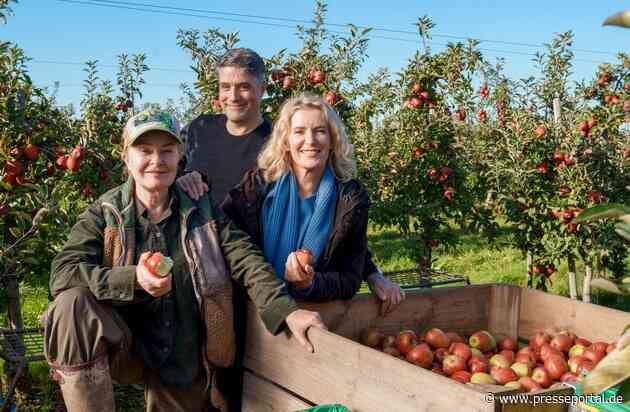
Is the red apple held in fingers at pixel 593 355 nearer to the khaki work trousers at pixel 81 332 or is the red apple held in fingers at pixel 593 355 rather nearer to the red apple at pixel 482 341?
the red apple at pixel 482 341

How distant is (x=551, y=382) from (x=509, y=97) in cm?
572

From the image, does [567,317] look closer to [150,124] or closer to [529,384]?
[529,384]

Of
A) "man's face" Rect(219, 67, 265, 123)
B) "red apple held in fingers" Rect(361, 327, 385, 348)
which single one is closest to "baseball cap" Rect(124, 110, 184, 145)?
"man's face" Rect(219, 67, 265, 123)

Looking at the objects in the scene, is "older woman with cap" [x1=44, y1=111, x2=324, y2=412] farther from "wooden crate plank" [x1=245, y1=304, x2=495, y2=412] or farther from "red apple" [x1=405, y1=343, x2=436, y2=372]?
"red apple" [x1=405, y1=343, x2=436, y2=372]

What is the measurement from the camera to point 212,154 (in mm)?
3314

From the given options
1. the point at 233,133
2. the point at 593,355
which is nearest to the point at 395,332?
the point at 593,355

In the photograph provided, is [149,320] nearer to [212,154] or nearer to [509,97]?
[212,154]

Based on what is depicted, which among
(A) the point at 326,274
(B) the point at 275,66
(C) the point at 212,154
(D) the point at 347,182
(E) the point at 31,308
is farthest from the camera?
(E) the point at 31,308

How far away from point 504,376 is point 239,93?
1766 mm

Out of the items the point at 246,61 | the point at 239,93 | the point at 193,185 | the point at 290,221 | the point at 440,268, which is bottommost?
the point at 440,268

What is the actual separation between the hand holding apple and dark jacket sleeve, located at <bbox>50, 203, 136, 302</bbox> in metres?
0.06

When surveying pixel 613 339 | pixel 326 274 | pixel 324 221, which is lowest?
pixel 613 339

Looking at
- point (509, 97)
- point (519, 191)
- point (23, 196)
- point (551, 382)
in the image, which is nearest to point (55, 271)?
point (23, 196)

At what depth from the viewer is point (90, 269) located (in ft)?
7.41
